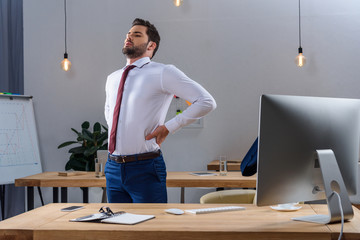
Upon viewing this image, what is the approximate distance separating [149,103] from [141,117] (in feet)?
0.29

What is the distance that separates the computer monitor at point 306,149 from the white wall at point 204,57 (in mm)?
3246

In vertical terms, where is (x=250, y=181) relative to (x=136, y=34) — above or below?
below

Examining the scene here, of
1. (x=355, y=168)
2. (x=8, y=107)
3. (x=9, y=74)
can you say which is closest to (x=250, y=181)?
(x=355, y=168)

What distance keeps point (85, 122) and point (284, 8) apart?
105 inches

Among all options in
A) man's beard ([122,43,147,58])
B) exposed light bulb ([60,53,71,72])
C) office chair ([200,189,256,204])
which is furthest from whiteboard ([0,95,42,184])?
man's beard ([122,43,147,58])

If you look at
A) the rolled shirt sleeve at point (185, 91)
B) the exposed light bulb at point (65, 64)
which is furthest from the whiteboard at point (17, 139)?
the rolled shirt sleeve at point (185, 91)

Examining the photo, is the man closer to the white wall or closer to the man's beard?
the man's beard

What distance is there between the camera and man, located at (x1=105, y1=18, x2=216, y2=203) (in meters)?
2.10

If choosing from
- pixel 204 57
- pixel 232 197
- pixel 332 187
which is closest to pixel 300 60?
pixel 204 57

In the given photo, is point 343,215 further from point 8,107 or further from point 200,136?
point 8,107

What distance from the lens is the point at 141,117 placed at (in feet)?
7.31

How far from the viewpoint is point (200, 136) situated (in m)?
4.88

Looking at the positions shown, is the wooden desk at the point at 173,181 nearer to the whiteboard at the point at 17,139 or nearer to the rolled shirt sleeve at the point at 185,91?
the rolled shirt sleeve at the point at 185,91

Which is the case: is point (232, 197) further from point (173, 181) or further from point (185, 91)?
point (185, 91)
